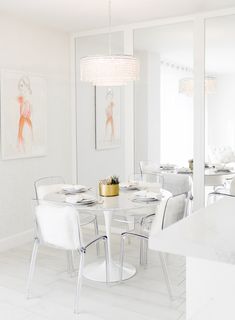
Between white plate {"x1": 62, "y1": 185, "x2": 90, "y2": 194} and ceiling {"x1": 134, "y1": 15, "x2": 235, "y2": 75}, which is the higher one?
ceiling {"x1": 134, "y1": 15, "x2": 235, "y2": 75}

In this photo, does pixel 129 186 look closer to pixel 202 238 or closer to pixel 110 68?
pixel 110 68

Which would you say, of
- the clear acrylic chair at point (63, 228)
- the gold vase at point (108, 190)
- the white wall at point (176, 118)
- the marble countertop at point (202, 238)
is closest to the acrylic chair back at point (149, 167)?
the white wall at point (176, 118)

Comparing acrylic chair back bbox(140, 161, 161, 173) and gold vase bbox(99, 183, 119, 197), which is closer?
gold vase bbox(99, 183, 119, 197)

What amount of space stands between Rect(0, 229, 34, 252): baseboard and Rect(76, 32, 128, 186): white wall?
3.25ft

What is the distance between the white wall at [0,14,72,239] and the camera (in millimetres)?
4277

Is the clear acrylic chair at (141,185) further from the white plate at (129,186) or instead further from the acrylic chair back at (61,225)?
the acrylic chair back at (61,225)

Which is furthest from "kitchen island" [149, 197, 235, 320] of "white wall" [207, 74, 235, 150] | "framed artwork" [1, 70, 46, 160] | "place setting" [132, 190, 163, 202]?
"framed artwork" [1, 70, 46, 160]

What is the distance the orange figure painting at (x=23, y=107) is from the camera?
14.4 ft

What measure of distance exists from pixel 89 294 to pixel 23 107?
224 centimetres

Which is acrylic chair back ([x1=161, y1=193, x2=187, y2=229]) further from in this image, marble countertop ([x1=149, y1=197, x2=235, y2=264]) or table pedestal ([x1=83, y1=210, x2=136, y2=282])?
marble countertop ([x1=149, y1=197, x2=235, y2=264])

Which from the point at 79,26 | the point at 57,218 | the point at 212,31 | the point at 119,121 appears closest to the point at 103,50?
the point at 79,26

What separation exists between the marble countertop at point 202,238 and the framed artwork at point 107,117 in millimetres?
3345

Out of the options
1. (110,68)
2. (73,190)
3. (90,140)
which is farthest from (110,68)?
(90,140)

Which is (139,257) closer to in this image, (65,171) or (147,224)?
(147,224)
